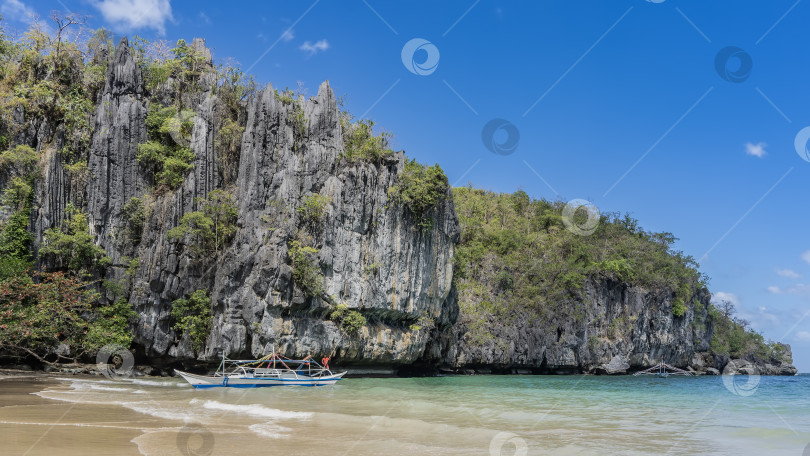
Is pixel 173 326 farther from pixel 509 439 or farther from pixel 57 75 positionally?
pixel 509 439

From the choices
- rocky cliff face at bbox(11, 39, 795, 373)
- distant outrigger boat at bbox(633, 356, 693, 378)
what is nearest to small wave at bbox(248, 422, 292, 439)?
rocky cliff face at bbox(11, 39, 795, 373)

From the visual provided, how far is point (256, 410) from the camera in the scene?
45.8 feet

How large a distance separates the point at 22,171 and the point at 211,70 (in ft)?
34.4

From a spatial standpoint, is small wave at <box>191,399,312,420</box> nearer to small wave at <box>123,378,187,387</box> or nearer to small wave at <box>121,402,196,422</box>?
small wave at <box>121,402,196,422</box>

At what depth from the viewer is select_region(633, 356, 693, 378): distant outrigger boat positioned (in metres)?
45.2

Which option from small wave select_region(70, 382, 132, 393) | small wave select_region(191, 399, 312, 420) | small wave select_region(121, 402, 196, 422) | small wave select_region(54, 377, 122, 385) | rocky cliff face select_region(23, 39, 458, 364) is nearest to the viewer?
small wave select_region(121, 402, 196, 422)

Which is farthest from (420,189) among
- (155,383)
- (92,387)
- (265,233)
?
(92,387)

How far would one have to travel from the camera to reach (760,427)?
43.0ft

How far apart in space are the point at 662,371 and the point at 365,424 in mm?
42681

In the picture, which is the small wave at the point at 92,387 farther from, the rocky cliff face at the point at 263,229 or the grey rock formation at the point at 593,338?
the grey rock formation at the point at 593,338

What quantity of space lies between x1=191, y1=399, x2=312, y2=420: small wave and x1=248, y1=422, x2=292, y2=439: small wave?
114 cm

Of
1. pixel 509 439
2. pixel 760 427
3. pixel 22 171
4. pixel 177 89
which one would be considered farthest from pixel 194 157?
pixel 760 427

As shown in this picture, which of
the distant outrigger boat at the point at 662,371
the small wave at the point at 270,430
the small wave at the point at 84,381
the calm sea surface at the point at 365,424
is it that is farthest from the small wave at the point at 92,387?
the distant outrigger boat at the point at 662,371

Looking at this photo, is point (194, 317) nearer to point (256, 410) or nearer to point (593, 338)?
point (256, 410)
